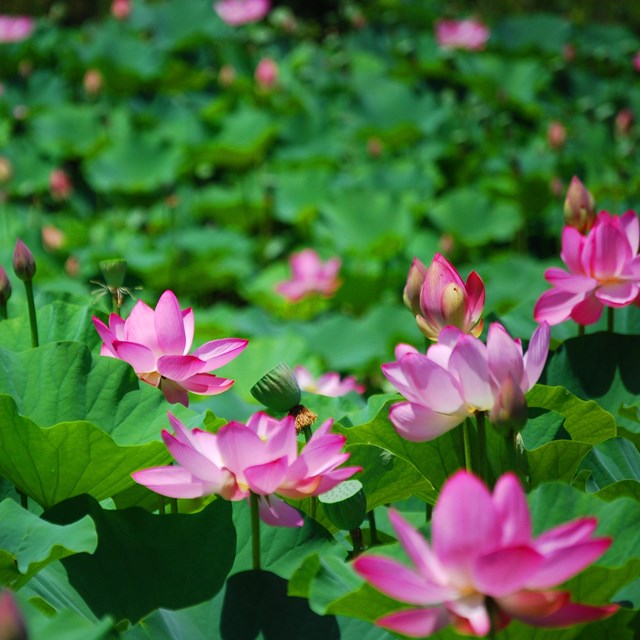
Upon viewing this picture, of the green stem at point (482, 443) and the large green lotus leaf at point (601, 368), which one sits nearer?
the green stem at point (482, 443)

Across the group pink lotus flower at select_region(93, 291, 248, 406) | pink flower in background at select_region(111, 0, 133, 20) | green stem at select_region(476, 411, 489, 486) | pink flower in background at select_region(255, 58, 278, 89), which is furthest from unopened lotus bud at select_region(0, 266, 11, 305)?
pink flower in background at select_region(111, 0, 133, 20)

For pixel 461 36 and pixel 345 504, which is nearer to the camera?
pixel 345 504

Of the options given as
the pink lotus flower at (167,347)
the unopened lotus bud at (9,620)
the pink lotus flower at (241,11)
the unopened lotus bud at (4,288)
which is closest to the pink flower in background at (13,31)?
the pink lotus flower at (241,11)

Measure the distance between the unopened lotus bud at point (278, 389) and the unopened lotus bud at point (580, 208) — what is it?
1.82 feet

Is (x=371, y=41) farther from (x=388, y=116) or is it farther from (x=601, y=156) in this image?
(x=601, y=156)

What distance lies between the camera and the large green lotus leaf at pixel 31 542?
821 millimetres

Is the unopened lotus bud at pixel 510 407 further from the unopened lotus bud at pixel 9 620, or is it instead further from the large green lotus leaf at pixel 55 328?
the large green lotus leaf at pixel 55 328

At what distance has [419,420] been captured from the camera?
85 cm

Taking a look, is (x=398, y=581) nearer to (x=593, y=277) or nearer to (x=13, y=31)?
(x=593, y=277)

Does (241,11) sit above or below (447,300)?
below

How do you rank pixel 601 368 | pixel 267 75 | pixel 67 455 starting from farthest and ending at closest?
pixel 267 75 → pixel 601 368 → pixel 67 455

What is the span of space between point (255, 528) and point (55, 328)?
1.63 ft

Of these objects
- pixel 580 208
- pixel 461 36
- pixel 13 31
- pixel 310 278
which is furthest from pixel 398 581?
pixel 13 31

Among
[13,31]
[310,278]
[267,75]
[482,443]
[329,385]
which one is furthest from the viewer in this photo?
[13,31]
